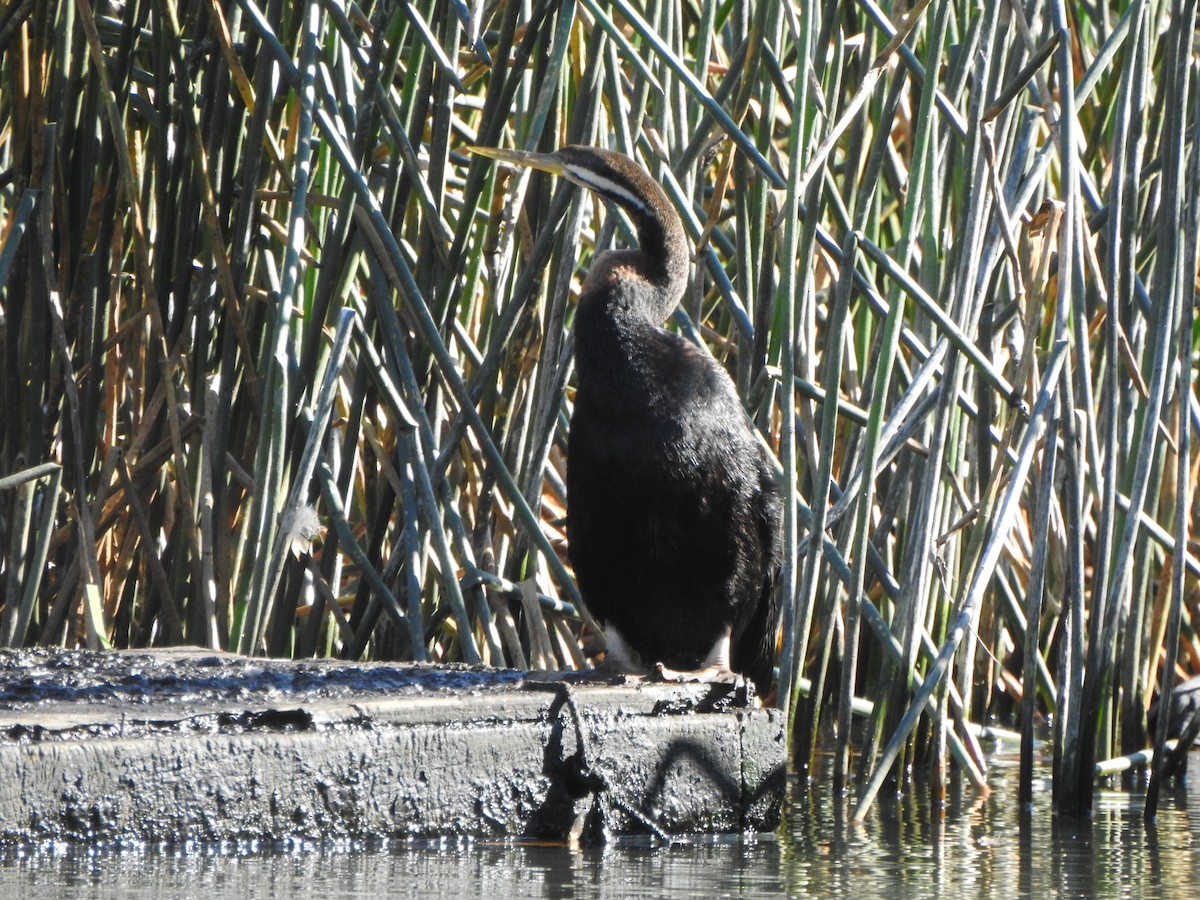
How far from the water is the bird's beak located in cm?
150

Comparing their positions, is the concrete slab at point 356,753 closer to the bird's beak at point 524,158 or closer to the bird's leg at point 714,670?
the bird's leg at point 714,670

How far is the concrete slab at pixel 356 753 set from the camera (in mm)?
2344

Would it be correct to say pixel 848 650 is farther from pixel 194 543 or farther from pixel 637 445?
pixel 194 543

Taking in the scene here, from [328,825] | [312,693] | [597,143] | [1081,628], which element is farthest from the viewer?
[597,143]

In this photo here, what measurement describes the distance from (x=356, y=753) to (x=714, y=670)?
91 centimetres

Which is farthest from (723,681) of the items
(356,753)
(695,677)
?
(356,753)

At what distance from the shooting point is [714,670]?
322 cm

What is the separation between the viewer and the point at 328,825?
8.39 ft

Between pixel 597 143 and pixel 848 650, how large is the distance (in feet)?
4.57

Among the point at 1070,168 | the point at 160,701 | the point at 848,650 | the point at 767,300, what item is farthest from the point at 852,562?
the point at 160,701

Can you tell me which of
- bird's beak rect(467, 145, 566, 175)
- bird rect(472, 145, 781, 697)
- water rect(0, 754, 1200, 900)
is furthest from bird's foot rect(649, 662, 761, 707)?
bird's beak rect(467, 145, 566, 175)

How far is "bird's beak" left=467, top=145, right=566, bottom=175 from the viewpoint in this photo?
3.41m

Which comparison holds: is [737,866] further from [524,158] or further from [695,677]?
[524,158]

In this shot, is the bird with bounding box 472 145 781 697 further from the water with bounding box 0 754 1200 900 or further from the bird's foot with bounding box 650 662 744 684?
the water with bounding box 0 754 1200 900
